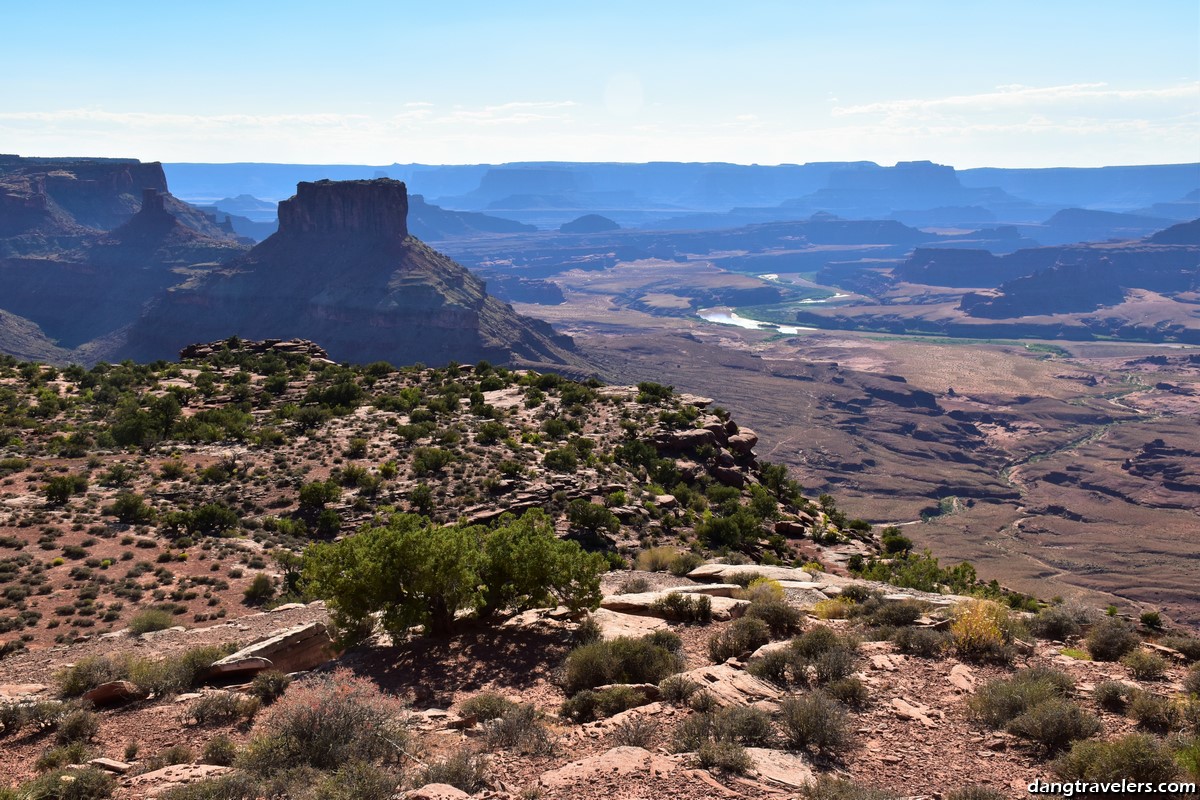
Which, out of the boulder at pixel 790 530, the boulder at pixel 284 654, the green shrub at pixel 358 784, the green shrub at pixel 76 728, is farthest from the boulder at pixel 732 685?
the boulder at pixel 790 530

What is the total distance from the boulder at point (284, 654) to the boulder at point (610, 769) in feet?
25.6

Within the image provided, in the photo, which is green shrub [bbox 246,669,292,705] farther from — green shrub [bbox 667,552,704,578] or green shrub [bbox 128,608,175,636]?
green shrub [bbox 667,552,704,578]

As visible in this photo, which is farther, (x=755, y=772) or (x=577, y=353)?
(x=577, y=353)

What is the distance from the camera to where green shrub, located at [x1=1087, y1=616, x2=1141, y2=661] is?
15.6 m

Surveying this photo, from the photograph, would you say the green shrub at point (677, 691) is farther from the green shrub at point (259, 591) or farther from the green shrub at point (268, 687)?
the green shrub at point (259, 591)

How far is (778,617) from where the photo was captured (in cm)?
1770

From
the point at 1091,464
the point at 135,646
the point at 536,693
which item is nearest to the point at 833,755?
the point at 536,693

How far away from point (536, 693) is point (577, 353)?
15961 centimetres

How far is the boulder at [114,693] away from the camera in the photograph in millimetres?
14828

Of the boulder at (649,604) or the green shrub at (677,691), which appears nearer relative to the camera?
the green shrub at (677,691)

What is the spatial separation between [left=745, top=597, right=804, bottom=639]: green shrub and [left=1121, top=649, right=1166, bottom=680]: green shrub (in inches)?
253

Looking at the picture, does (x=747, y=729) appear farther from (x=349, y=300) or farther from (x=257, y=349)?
(x=349, y=300)

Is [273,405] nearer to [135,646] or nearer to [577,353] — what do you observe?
[135,646]

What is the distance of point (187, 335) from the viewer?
468 ft
